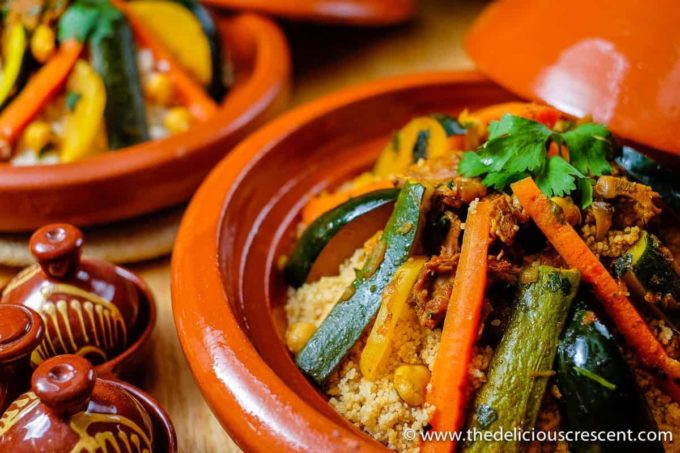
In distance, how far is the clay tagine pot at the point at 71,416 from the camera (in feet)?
4.05

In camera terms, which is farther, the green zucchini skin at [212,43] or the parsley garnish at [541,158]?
the green zucchini skin at [212,43]

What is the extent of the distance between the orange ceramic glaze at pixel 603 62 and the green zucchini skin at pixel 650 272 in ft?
1.26

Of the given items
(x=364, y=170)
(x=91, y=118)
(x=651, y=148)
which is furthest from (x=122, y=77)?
(x=651, y=148)

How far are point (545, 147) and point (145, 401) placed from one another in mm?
1046

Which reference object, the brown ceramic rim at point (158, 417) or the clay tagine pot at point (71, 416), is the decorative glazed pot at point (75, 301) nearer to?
the brown ceramic rim at point (158, 417)

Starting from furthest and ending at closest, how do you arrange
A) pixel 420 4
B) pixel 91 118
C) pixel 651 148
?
pixel 420 4 → pixel 91 118 → pixel 651 148

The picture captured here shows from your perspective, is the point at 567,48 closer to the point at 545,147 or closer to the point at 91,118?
the point at 545,147

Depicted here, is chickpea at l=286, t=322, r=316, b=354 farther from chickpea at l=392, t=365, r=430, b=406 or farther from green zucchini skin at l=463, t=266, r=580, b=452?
green zucchini skin at l=463, t=266, r=580, b=452

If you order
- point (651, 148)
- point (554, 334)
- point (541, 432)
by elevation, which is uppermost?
point (651, 148)

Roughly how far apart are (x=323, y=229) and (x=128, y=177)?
2.09ft

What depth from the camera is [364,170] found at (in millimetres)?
2219

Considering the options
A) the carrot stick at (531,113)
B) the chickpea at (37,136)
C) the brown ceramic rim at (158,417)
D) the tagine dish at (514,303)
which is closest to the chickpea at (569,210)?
the tagine dish at (514,303)

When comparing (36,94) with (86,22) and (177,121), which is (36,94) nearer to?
(86,22)

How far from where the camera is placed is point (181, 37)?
8.86ft
